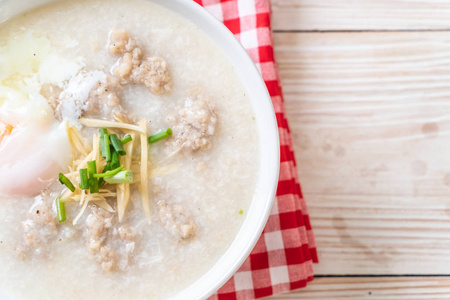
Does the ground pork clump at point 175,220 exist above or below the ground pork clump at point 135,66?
below

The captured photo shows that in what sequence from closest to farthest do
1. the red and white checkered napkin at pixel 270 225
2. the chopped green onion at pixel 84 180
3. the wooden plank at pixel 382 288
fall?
1. the chopped green onion at pixel 84 180
2. the red and white checkered napkin at pixel 270 225
3. the wooden plank at pixel 382 288

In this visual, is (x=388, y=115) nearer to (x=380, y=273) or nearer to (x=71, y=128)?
(x=380, y=273)

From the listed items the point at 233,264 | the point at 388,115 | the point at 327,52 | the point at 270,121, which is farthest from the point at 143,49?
the point at 388,115

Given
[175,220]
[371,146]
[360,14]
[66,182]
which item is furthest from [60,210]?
[360,14]

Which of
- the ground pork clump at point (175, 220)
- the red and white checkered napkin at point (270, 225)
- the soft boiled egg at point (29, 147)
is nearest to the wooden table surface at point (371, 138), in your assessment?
the red and white checkered napkin at point (270, 225)

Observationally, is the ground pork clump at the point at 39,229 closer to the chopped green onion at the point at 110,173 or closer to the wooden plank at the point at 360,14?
the chopped green onion at the point at 110,173

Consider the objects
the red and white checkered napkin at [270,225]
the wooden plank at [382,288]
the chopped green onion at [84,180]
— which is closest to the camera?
the chopped green onion at [84,180]

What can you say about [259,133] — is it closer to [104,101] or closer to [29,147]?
[104,101]
